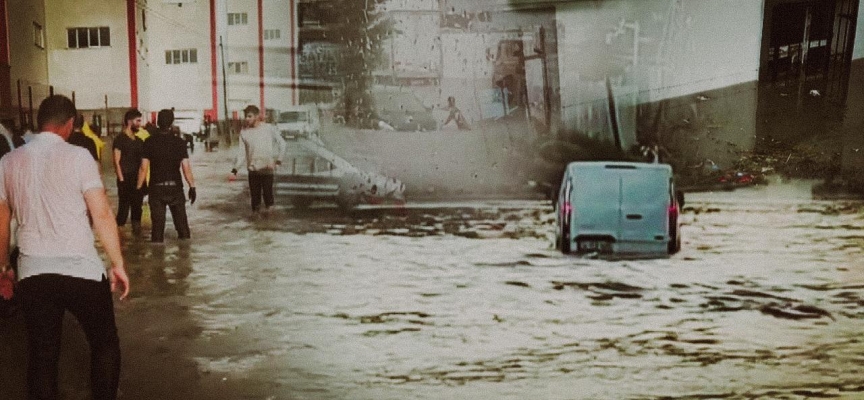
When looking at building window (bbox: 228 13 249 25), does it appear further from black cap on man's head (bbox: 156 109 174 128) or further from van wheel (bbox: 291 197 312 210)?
black cap on man's head (bbox: 156 109 174 128)

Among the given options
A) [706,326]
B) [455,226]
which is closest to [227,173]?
[455,226]

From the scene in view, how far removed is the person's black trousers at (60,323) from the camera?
5.21 m

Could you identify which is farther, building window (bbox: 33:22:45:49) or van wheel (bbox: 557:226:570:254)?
building window (bbox: 33:22:45:49)

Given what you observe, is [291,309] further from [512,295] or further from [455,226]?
[455,226]

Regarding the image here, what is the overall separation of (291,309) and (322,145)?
13.1m

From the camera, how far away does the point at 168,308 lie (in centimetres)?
962

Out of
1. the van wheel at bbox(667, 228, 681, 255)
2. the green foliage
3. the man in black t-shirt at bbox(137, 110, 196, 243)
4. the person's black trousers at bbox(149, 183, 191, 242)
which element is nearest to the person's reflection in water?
the person's black trousers at bbox(149, 183, 191, 242)

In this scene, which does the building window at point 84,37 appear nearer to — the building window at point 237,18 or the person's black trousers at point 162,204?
the building window at point 237,18

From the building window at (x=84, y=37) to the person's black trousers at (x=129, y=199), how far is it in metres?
32.5

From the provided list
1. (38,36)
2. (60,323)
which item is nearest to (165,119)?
(60,323)

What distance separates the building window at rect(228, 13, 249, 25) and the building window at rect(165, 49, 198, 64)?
12.0ft

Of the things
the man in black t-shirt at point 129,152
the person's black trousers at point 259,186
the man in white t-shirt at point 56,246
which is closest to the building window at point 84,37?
the person's black trousers at point 259,186

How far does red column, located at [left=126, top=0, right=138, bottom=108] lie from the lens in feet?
156

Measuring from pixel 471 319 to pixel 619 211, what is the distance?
4.69m
